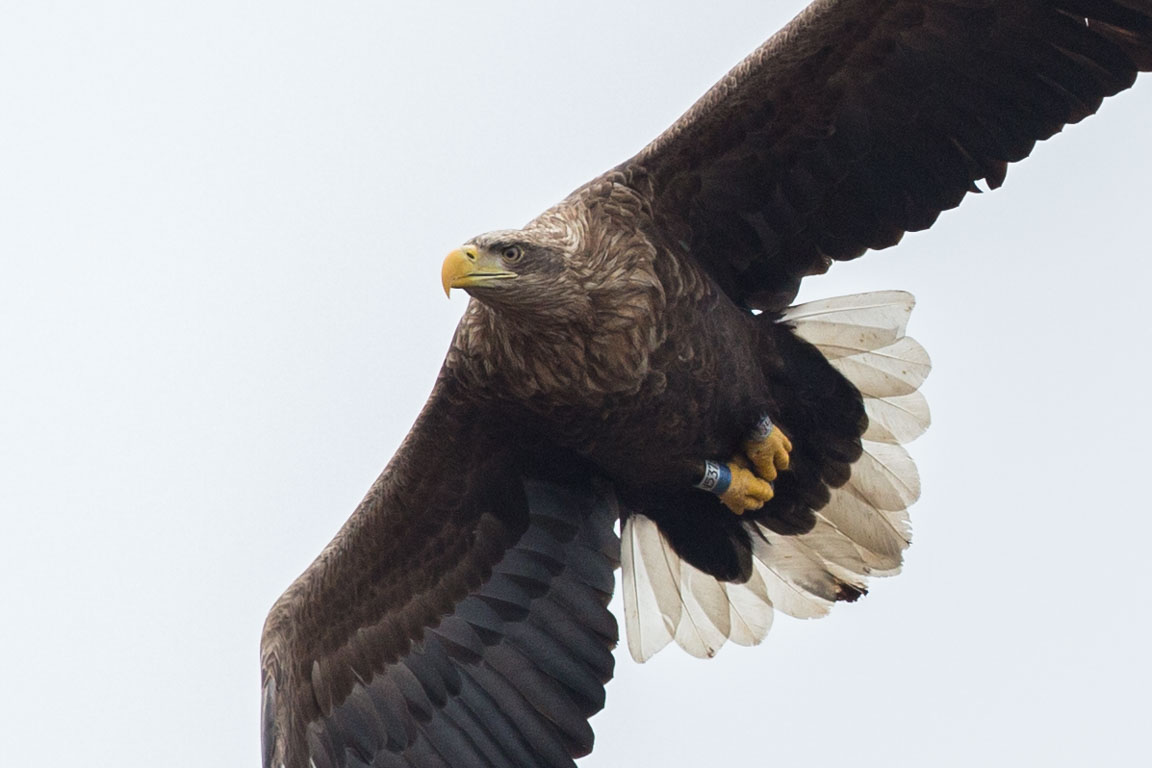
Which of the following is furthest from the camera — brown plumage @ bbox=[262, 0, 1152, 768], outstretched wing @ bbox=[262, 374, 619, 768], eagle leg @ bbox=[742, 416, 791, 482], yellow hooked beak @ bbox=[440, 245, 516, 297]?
outstretched wing @ bbox=[262, 374, 619, 768]

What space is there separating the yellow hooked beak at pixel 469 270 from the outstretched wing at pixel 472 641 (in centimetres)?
112

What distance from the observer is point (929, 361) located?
734 centimetres

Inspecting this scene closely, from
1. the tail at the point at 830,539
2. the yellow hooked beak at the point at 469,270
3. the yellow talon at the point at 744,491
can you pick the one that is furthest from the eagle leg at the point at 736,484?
the yellow hooked beak at the point at 469,270

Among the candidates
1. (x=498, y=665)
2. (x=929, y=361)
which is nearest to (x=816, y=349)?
(x=929, y=361)

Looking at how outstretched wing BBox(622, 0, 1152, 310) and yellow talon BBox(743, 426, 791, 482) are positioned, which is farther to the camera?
yellow talon BBox(743, 426, 791, 482)

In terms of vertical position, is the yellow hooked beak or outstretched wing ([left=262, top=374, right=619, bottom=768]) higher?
the yellow hooked beak

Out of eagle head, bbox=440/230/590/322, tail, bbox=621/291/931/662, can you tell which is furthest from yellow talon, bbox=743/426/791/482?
eagle head, bbox=440/230/590/322

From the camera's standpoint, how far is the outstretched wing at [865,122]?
643 cm

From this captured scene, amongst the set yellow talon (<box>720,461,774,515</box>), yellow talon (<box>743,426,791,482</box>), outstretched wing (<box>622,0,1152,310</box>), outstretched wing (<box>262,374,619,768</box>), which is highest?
outstretched wing (<box>622,0,1152,310</box>)

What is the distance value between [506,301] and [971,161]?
5.22ft

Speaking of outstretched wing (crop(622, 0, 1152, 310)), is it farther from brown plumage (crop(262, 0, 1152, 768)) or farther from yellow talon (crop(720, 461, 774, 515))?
yellow talon (crop(720, 461, 774, 515))

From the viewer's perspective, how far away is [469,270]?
20.0 ft

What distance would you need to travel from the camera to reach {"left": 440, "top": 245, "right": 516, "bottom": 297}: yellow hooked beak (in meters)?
6.05

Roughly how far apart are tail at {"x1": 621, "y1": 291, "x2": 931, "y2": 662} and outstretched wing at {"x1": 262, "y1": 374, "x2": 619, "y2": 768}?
343 mm
